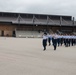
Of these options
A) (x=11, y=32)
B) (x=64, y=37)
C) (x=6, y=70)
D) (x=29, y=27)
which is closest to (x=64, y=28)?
(x=29, y=27)

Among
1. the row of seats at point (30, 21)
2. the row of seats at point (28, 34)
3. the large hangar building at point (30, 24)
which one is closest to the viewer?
the row of seats at point (28, 34)

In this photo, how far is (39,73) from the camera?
9492 mm

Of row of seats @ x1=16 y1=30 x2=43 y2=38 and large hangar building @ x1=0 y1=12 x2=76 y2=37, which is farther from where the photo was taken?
large hangar building @ x1=0 y1=12 x2=76 y2=37

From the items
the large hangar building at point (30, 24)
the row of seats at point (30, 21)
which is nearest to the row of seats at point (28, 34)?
the large hangar building at point (30, 24)

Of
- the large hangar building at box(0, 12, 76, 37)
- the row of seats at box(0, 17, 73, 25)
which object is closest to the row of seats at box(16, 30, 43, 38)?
the large hangar building at box(0, 12, 76, 37)

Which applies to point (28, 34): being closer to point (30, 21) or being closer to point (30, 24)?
point (30, 24)

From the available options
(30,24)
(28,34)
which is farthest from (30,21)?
(28,34)

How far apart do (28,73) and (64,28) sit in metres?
76.5

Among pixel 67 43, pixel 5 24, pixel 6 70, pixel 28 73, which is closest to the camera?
pixel 28 73

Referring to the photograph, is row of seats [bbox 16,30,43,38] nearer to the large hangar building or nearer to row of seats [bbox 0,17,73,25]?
the large hangar building

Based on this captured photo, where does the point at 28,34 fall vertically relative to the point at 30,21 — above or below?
below

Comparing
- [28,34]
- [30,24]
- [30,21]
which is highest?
[30,21]

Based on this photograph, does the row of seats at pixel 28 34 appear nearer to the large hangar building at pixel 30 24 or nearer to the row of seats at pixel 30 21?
the large hangar building at pixel 30 24

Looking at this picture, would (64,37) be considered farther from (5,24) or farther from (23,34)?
(5,24)
